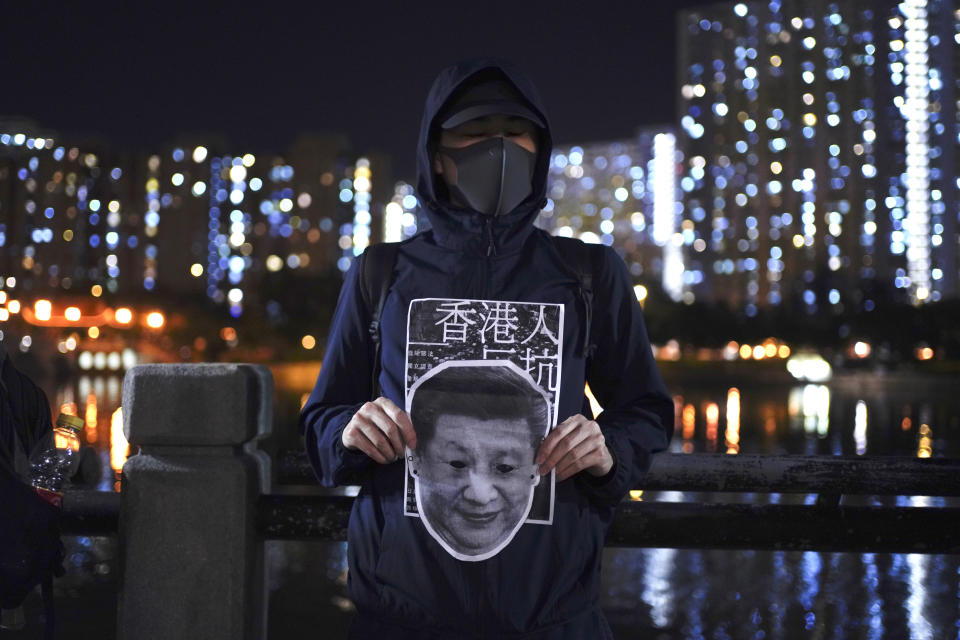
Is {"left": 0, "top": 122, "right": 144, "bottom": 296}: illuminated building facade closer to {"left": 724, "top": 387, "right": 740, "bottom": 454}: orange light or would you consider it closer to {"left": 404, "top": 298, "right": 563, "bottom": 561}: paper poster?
{"left": 724, "top": 387, "right": 740, "bottom": 454}: orange light

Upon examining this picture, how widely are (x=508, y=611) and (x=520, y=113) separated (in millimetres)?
1106

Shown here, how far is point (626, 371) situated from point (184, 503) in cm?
186

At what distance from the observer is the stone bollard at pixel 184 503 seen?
355 centimetres

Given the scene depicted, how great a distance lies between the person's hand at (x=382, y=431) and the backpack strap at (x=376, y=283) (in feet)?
0.71

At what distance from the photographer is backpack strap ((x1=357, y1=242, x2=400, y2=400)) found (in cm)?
238

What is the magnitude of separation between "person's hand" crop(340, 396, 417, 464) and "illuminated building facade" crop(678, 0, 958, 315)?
115704 mm

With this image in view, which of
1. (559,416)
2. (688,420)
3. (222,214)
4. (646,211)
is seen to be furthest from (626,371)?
(646,211)

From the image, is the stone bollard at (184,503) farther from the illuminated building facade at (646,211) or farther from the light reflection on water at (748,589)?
the illuminated building facade at (646,211)

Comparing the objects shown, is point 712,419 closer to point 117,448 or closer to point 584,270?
point 117,448

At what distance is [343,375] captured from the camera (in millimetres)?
2463

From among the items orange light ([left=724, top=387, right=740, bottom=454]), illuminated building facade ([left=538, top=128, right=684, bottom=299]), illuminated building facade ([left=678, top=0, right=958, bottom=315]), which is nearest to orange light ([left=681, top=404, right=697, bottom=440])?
orange light ([left=724, top=387, right=740, bottom=454])

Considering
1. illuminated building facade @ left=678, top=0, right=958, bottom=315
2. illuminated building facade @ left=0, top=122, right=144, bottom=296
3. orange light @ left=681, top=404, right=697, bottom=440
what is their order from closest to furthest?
1. orange light @ left=681, top=404, right=697, bottom=440
2. illuminated building facade @ left=0, top=122, right=144, bottom=296
3. illuminated building facade @ left=678, top=0, right=958, bottom=315

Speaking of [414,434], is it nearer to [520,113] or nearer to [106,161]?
[520,113]

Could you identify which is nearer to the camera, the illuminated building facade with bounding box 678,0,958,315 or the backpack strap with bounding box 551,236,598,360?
the backpack strap with bounding box 551,236,598,360
